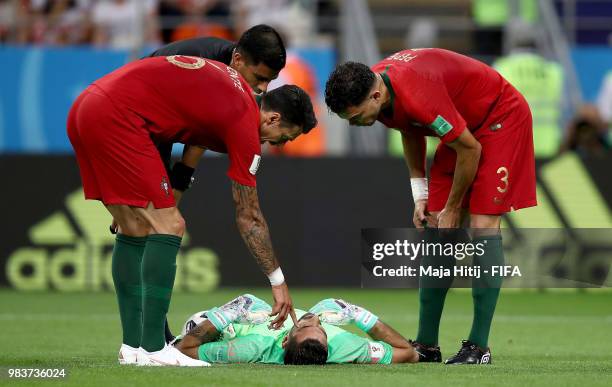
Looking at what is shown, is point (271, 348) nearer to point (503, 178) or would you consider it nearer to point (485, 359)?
point (485, 359)

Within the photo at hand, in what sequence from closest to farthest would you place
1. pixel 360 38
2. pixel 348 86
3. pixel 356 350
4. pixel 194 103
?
pixel 194 103 → pixel 348 86 → pixel 356 350 → pixel 360 38

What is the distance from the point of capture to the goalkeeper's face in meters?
7.76

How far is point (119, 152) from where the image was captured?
291 inches

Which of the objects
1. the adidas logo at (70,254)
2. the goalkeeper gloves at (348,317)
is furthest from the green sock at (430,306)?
the adidas logo at (70,254)

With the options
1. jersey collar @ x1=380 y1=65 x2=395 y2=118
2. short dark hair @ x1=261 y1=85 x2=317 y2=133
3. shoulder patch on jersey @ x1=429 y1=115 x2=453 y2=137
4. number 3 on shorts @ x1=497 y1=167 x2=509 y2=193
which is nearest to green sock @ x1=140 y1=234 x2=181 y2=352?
short dark hair @ x1=261 y1=85 x2=317 y2=133

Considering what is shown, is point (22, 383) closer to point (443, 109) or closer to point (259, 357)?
point (259, 357)

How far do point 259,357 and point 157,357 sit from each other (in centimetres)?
79

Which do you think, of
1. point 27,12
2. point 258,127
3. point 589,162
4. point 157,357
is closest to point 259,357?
point 157,357

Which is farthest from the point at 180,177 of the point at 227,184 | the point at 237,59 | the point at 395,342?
the point at 227,184

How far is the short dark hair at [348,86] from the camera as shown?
761cm

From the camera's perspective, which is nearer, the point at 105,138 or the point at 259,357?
the point at 105,138

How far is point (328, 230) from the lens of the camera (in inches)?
573

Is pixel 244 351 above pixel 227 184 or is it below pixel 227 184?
above

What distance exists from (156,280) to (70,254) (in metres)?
6.95
